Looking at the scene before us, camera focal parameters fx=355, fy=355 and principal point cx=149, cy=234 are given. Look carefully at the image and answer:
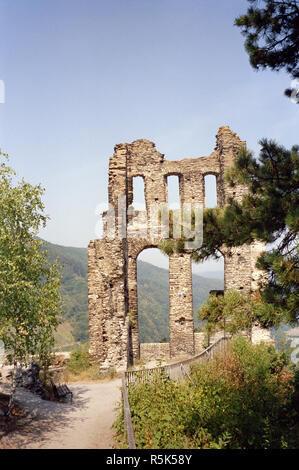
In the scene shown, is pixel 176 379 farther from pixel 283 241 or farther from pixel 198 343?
pixel 198 343

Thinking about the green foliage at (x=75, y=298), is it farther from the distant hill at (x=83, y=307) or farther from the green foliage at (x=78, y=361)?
the green foliage at (x=78, y=361)

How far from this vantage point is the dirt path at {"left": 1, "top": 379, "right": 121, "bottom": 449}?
6.83m

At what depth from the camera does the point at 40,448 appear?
6523 millimetres

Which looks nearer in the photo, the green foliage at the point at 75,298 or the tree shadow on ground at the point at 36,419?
the tree shadow on ground at the point at 36,419

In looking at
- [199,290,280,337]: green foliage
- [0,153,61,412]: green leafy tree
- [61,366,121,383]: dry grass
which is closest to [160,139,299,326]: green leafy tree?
[199,290,280,337]: green foliage

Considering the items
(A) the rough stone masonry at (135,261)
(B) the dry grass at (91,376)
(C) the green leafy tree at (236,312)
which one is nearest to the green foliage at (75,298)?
(A) the rough stone masonry at (135,261)

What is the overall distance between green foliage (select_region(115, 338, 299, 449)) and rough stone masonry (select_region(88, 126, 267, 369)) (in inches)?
216

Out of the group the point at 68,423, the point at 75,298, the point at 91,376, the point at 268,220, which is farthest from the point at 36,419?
the point at 75,298

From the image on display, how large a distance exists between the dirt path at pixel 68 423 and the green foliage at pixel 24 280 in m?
1.42

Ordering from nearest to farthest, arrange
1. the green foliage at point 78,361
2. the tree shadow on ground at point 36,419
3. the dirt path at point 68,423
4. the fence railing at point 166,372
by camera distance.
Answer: the dirt path at point 68,423
the tree shadow on ground at point 36,419
the fence railing at point 166,372
the green foliage at point 78,361

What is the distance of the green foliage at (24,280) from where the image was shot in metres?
7.62

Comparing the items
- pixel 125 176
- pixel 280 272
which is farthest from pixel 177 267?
pixel 280 272

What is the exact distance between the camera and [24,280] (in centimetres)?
830

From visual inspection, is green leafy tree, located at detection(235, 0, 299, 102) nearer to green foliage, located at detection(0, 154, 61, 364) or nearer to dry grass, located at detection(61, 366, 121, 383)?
green foliage, located at detection(0, 154, 61, 364)
